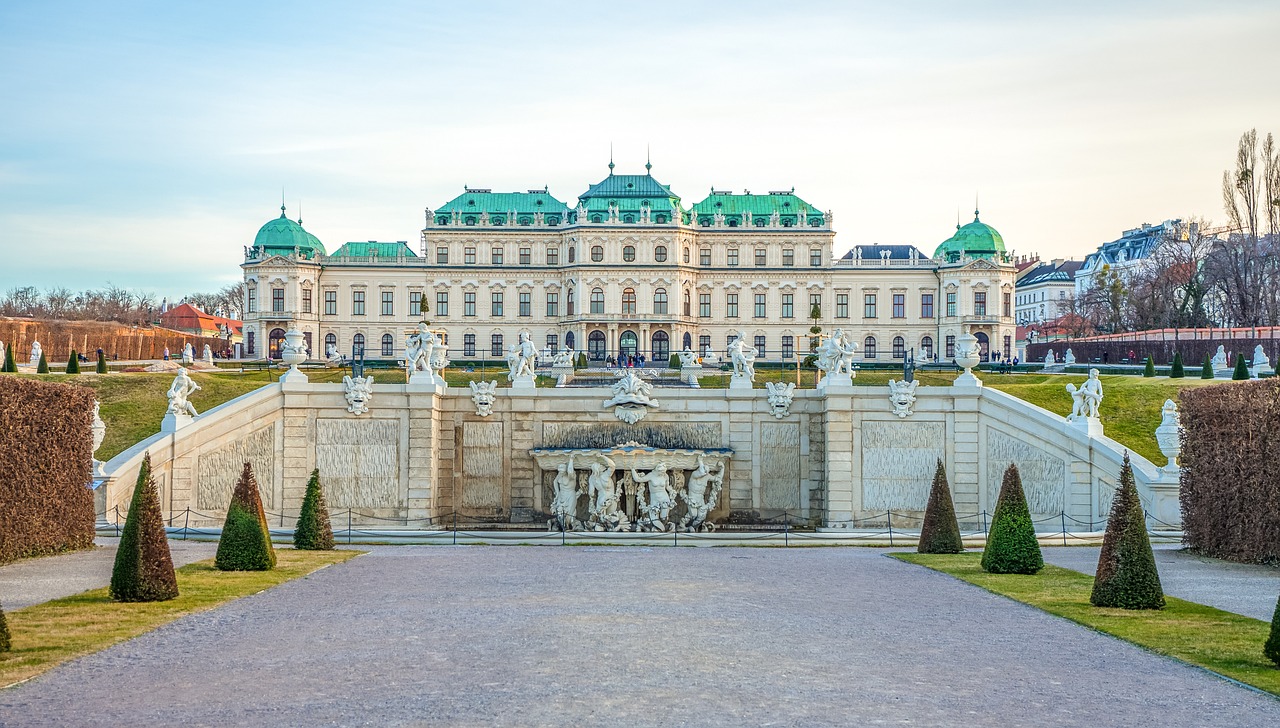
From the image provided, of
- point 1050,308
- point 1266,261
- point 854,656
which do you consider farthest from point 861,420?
point 1050,308

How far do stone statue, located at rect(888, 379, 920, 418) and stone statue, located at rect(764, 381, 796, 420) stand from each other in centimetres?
251

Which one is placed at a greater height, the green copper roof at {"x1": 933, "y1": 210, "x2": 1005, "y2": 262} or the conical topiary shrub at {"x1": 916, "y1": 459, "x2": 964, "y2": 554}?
the green copper roof at {"x1": 933, "y1": 210, "x2": 1005, "y2": 262}

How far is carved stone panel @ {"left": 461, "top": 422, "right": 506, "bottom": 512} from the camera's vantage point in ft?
108

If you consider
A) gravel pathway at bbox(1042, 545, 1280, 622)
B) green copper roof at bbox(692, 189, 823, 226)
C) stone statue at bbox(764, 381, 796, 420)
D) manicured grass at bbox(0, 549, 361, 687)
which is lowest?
gravel pathway at bbox(1042, 545, 1280, 622)

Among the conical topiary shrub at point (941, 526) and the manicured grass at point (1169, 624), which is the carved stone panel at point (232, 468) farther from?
the manicured grass at point (1169, 624)

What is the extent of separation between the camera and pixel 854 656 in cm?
1338

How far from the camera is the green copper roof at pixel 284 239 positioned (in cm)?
8269

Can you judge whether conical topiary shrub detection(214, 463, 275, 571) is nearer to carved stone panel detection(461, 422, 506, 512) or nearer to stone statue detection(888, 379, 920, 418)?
carved stone panel detection(461, 422, 506, 512)

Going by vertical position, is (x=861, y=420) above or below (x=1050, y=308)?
below

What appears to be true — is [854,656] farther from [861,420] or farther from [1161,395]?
[1161,395]

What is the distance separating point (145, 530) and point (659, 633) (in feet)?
22.0

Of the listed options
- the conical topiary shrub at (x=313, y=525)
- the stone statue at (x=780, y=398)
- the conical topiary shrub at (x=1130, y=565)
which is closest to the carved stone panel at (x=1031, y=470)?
the stone statue at (x=780, y=398)

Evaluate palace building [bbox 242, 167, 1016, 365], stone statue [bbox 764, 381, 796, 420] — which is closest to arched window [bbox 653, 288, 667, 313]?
palace building [bbox 242, 167, 1016, 365]

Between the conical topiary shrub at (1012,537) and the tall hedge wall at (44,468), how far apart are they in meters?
15.4
